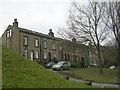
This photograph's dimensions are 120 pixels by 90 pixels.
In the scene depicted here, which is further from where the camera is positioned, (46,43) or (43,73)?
(46,43)

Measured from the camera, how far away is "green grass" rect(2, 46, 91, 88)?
40.3ft

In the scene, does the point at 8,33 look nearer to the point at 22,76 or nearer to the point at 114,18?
the point at 114,18

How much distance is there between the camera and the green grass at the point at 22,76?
12.3m

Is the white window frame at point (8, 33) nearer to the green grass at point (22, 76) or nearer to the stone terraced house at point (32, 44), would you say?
the stone terraced house at point (32, 44)

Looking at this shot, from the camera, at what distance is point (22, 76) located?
1329 cm

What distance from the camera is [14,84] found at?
39.1 feet

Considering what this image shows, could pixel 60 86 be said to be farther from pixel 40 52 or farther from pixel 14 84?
pixel 40 52

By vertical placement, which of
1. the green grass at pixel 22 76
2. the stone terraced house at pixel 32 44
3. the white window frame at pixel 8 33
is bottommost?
the green grass at pixel 22 76

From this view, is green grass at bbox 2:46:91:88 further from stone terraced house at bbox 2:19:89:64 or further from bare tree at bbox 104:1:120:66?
stone terraced house at bbox 2:19:89:64

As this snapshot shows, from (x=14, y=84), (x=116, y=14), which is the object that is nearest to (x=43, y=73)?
(x=14, y=84)


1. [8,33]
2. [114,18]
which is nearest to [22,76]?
[114,18]

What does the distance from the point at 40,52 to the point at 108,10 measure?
2865 centimetres

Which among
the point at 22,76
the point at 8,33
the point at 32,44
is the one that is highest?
the point at 8,33

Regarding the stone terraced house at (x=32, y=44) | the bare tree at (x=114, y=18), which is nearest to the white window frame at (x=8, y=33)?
the stone terraced house at (x=32, y=44)
